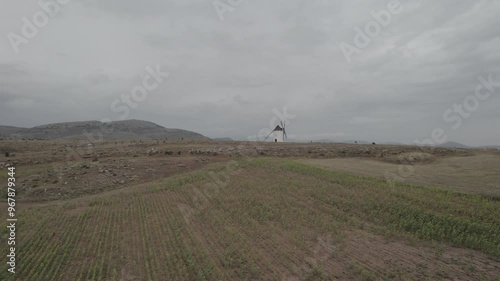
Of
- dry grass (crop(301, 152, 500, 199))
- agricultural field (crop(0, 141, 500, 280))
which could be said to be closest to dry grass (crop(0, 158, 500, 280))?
agricultural field (crop(0, 141, 500, 280))

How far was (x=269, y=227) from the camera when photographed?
1739 centimetres

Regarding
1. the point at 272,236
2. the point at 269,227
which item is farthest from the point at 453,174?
the point at 272,236

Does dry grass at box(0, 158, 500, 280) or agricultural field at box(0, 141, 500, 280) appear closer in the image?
dry grass at box(0, 158, 500, 280)

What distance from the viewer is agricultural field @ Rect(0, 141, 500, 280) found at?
1248 centimetres

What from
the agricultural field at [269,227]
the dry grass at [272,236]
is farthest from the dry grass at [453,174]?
the dry grass at [272,236]

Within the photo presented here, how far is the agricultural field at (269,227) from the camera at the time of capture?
40.9ft

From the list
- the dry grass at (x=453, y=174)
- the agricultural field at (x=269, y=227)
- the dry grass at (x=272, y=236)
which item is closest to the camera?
the dry grass at (x=272, y=236)

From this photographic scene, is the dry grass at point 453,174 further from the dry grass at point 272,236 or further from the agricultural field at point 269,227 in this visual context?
the dry grass at point 272,236

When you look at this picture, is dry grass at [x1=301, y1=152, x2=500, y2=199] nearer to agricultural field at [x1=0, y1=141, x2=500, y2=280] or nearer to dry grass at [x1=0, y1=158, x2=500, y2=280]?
agricultural field at [x1=0, y1=141, x2=500, y2=280]

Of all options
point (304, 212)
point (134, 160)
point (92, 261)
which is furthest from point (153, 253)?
point (134, 160)

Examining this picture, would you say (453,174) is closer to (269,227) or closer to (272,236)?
(269,227)

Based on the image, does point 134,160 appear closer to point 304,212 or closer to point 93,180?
point 93,180

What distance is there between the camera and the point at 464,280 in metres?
11.0

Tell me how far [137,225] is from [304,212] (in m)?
10.7
